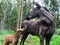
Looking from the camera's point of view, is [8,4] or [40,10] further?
[8,4]

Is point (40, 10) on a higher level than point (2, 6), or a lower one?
higher

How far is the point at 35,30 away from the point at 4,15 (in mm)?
28072

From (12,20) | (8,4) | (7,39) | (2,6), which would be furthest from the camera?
(8,4)

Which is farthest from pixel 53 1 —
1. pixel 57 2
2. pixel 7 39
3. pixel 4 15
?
pixel 7 39

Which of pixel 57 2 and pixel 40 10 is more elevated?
pixel 40 10

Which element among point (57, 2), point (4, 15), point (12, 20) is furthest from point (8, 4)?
point (57, 2)

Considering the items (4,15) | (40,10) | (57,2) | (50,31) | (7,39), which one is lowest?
(4,15)

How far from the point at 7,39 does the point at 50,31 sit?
88.3 inches

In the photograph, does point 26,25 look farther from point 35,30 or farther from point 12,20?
point 12,20

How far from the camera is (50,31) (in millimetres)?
8883

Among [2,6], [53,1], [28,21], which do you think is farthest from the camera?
[2,6]

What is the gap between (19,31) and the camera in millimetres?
9758

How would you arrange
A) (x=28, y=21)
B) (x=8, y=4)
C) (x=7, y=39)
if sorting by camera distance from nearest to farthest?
(x=28, y=21), (x=7, y=39), (x=8, y=4)

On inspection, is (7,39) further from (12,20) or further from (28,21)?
(12,20)
